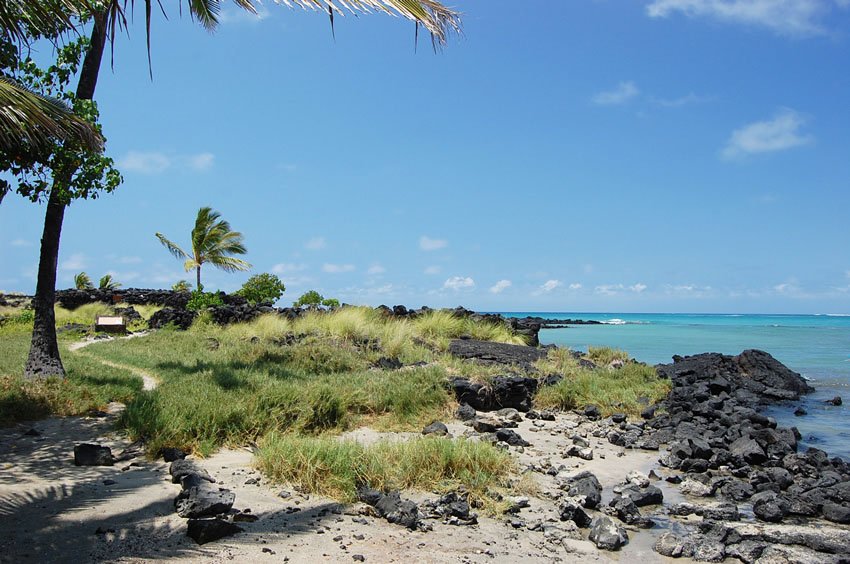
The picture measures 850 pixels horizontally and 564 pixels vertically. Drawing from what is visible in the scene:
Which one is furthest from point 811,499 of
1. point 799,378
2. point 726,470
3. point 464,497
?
point 799,378

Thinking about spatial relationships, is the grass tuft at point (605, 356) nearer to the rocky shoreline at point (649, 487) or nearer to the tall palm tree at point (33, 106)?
the rocky shoreline at point (649, 487)

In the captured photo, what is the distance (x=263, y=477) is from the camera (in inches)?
236

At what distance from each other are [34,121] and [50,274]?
547 cm

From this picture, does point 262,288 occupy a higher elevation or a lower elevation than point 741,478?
higher

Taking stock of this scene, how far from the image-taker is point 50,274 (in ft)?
36.9

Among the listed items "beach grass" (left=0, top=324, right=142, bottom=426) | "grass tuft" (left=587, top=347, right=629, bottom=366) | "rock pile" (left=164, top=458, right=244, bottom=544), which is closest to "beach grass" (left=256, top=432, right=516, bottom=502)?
"rock pile" (left=164, top=458, right=244, bottom=544)

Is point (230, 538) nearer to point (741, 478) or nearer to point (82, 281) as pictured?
point (741, 478)

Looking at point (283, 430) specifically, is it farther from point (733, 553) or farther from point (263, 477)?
point (733, 553)

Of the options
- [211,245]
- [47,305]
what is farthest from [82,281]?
[47,305]

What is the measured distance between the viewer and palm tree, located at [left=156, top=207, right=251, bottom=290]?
117ft

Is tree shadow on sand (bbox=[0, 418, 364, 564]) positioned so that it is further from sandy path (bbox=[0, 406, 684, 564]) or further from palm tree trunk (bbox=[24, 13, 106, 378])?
palm tree trunk (bbox=[24, 13, 106, 378])

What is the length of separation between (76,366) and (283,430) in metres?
6.68

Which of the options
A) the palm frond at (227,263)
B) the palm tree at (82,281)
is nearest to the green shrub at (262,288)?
the palm frond at (227,263)

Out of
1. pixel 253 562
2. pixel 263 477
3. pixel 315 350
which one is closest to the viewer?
pixel 253 562
